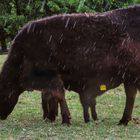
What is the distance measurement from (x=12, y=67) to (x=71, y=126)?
1.64m

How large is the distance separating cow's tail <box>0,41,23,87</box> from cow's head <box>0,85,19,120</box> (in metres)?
0.12

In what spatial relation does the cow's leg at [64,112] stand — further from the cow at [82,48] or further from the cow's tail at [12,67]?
the cow's tail at [12,67]

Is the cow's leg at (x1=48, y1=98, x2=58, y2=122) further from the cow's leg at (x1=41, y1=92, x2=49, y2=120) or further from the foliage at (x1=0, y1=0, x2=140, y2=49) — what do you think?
the foliage at (x1=0, y1=0, x2=140, y2=49)

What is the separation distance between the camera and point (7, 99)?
35.5 ft

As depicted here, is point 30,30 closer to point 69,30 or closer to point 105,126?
point 69,30

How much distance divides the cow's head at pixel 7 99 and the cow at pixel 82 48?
0.41 metres

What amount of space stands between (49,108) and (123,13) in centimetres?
232

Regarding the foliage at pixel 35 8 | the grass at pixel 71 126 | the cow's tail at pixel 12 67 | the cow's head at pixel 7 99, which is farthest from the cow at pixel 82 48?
the foliage at pixel 35 8

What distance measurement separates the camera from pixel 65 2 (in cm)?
2153

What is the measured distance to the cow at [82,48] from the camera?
34.1ft

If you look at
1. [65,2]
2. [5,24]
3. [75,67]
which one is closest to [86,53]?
[75,67]

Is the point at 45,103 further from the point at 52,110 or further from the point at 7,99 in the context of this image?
the point at 7,99

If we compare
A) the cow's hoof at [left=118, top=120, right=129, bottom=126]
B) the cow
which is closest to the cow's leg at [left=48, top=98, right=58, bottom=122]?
the cow

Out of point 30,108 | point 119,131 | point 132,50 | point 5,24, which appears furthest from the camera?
point 5,24
